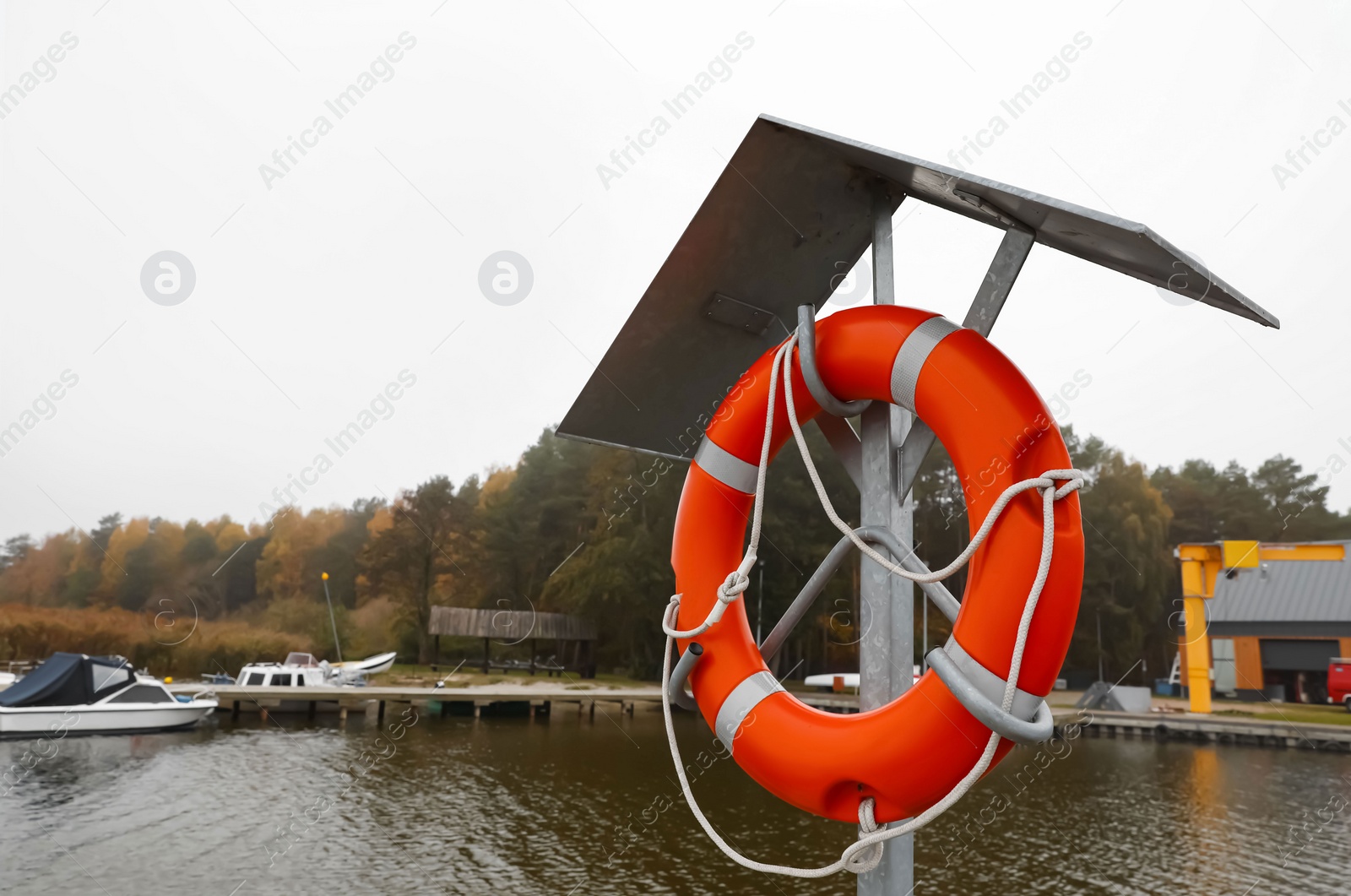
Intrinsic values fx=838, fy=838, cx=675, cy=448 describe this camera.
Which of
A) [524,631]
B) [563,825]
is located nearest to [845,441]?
[563,825]

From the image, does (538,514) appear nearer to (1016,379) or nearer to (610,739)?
(610,739)

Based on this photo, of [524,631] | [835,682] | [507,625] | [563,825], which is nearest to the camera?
[563,825]

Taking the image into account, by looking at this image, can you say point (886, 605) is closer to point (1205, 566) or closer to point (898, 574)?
point (898, 574)

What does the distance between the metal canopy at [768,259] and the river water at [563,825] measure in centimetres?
422

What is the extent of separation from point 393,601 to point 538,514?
5.48m

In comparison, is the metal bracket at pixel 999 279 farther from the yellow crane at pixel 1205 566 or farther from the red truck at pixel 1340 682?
the red truck at pixel 1340 682

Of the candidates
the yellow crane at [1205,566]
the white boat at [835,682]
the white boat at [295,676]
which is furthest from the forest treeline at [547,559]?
the white boat at [295,676]

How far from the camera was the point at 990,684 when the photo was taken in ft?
5.37

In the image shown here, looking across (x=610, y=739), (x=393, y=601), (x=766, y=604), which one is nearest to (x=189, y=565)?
(x=393, y=601)

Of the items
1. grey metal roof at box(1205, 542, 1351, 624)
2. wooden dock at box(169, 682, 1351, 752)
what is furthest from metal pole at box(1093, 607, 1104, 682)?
wooden dock at box(169, 682, 1351, 752)

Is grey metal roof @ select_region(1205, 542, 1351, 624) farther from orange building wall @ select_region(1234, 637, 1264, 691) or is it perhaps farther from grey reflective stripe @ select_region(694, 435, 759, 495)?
grey reflective stripe @ select_region(694, 435, 759, 495)

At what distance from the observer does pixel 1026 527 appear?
1.65 m

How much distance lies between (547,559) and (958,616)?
25127 millimetres

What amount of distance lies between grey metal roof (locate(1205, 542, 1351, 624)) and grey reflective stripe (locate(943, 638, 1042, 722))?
18667 millimetres
